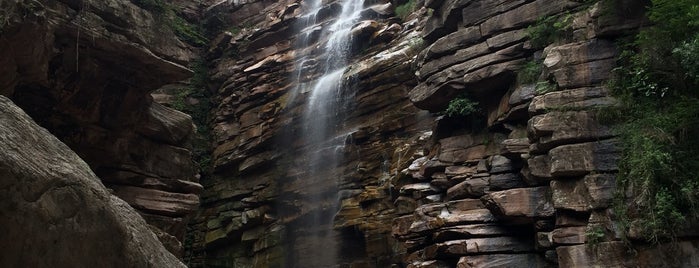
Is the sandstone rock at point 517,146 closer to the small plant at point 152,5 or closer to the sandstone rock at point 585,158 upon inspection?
the sandstone rock at point 585,158

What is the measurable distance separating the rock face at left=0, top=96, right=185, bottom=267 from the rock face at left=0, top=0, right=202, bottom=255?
789cm

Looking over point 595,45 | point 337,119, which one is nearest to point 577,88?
point 595,45

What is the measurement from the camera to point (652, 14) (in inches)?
395

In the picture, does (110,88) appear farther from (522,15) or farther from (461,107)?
(522,15)

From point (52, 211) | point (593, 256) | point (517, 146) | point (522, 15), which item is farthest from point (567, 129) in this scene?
point (52, 211)

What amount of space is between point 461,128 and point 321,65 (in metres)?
10.7

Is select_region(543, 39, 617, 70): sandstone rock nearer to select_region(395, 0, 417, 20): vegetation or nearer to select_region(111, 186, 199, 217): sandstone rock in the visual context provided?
select_region(111, 186, 199, 217): sandstone rock

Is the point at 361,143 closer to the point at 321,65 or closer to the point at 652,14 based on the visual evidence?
the point at 321,65

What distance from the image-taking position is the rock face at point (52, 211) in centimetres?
252

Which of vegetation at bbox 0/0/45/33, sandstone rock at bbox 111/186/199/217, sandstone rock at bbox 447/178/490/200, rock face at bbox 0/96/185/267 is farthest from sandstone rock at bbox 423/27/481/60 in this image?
rock face at bbox 0/96/185/267

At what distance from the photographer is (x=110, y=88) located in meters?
12.4

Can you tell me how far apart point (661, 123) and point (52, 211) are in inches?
392

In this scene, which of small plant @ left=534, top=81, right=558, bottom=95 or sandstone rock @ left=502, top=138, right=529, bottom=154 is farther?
sandstone rock @ left=502, top=138, right=529, bottom=154

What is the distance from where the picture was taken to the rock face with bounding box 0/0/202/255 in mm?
10117
